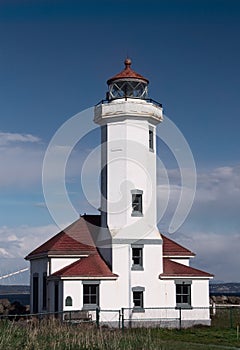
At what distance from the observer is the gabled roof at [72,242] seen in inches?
1257

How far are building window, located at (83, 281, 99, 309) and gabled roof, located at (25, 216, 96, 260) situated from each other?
2.11m

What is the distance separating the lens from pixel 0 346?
17.2m

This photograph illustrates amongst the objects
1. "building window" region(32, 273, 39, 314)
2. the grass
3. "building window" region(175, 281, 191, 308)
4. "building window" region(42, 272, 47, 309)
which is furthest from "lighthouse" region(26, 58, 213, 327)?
the grass

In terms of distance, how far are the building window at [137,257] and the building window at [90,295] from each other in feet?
6.42

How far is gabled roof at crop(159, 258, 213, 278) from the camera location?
31.1m

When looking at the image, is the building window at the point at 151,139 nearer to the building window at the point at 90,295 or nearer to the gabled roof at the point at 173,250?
the gabled roof at the point at 173,250

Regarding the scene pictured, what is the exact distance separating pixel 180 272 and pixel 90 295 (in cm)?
421

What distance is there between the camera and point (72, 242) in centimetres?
3247

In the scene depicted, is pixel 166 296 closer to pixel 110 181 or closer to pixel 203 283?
pixel 203 283

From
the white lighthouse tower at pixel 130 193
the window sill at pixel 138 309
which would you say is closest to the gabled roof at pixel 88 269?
the white lighthouse tower at pixel 130 193

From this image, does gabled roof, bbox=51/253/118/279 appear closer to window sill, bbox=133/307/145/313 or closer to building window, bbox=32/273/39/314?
window sill, bbox=133/307/145/313

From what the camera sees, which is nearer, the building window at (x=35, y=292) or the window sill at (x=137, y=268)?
the window sill at (x=137, y=268)

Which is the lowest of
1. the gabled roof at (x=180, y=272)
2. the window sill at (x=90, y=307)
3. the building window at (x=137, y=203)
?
the window sill at (x=90, y=307)

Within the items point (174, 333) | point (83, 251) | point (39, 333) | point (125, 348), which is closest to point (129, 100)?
point (83, 251)
